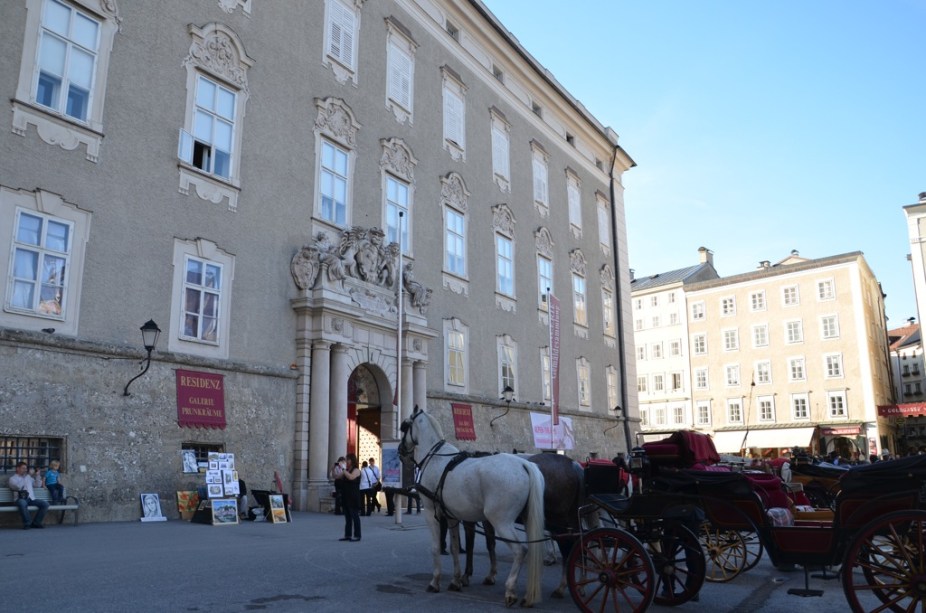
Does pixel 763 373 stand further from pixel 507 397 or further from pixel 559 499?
pixel 559 499

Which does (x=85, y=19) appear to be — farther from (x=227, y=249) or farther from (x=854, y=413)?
(x=854, y=413)

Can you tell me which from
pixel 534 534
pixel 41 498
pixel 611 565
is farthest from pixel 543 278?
pixel 611 565

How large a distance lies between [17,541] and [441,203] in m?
17.5

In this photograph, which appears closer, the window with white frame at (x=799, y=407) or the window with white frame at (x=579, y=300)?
the window with white frame at (x=579, y=300)

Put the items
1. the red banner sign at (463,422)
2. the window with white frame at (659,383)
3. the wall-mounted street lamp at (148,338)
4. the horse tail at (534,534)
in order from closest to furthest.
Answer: the horse tail at (534,534)
the wall-mounted street lamp at (148,338)
the red banner sign at (463,422)
the window with white frame at (659,383)

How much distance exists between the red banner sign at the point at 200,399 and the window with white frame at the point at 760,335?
156ft

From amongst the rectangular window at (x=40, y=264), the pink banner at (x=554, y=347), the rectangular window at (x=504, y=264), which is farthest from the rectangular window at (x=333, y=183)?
the rectangular window at (x=504, y=264)

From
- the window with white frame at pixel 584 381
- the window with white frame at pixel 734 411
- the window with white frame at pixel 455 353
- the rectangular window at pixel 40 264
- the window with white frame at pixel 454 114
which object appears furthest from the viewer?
the window with white frame at pixel 734 411

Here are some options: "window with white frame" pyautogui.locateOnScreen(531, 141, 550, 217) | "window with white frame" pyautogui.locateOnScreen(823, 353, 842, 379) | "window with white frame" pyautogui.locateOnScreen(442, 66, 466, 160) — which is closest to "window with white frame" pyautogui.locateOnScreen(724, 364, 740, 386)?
"window with white frame" pyautogui.locateOnScreen(823, 353, 842, 379)

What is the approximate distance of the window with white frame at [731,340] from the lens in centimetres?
5703

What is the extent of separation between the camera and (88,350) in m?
14.6

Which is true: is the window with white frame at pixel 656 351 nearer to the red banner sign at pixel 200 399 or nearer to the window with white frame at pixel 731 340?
the window with white frame at pixel 731 340

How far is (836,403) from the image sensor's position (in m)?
52.0

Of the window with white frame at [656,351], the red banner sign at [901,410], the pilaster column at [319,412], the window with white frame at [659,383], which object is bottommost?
the pilaster column at [319,412]
